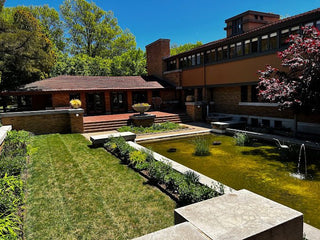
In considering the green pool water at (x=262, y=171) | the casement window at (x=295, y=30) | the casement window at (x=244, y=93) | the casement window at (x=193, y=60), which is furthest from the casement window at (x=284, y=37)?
the casement window at (x=193, y=60)

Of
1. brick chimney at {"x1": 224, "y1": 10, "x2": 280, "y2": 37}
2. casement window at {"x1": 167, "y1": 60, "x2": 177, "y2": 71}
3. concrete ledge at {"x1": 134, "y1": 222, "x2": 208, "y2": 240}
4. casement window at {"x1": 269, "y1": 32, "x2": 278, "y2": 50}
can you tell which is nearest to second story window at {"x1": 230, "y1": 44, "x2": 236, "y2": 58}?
casement window at {"x1": 269, "y1": 32, "x2": 278, "y2": 50}

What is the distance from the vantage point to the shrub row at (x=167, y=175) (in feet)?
17.6

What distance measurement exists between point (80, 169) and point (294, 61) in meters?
11.0

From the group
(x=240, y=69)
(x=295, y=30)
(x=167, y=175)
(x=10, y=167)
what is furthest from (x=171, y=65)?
(x=10, y=167)

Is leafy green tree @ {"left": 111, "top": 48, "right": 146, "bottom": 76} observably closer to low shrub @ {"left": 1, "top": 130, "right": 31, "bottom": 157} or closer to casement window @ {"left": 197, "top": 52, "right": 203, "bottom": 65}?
casement window @ {"left": 197, "top": 52, "right": 203, "bottom": 65}

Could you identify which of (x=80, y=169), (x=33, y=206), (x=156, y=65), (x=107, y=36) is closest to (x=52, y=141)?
(x=80, y=169)

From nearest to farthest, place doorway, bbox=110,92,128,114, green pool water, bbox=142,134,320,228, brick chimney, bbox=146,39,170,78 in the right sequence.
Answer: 1. green pool water, bbox=142,134,320,228
2. doorway, bbox=110,92,128,114
3. brick chimney, bbox=146,39,170,78

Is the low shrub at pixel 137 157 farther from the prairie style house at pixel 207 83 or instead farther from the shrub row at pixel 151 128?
the prairie style house at pixel 207 83

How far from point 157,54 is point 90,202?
2560cm

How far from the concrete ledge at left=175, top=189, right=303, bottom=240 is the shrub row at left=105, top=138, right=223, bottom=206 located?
1.14m

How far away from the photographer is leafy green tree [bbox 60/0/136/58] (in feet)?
161

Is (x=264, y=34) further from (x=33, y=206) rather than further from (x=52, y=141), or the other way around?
(x=33, y=206)

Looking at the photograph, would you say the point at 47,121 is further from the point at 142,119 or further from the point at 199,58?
the point at 199,58

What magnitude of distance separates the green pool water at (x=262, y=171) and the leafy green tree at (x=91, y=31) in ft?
142
